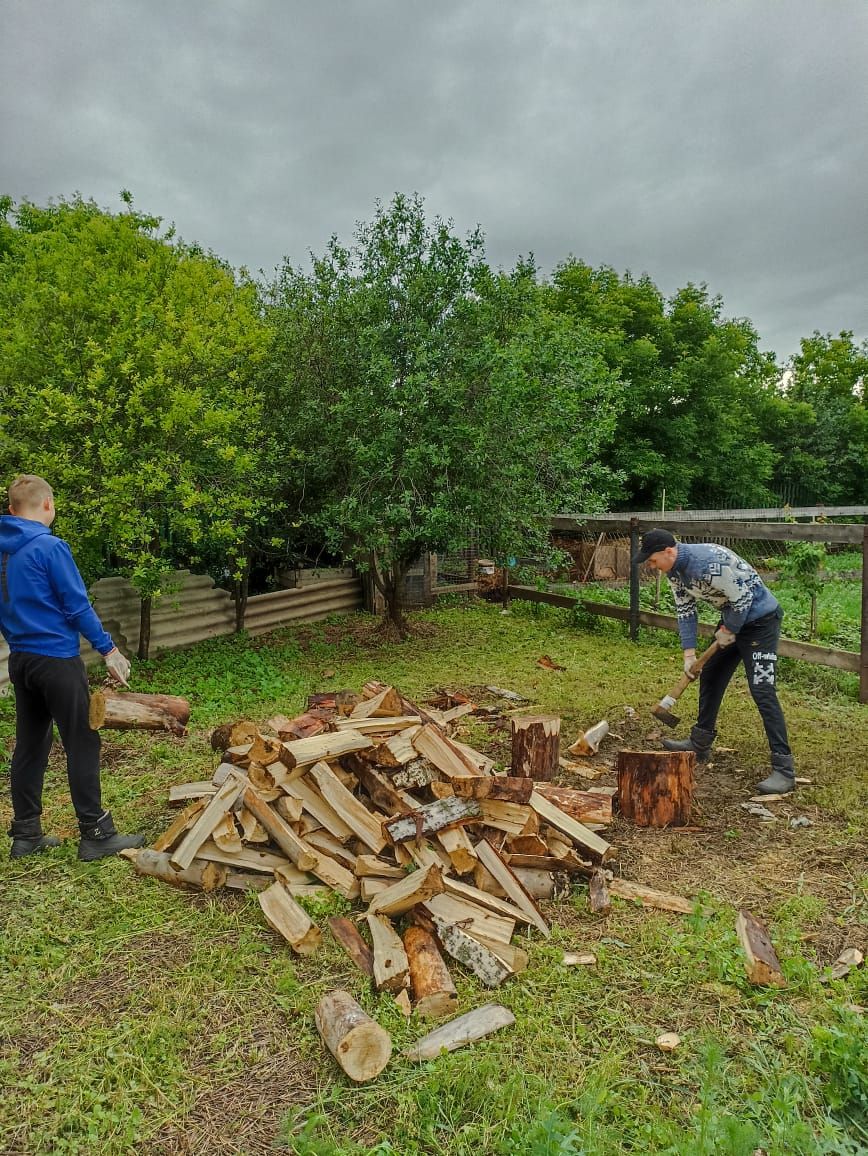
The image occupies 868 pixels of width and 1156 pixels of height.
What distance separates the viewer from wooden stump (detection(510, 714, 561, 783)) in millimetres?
4348

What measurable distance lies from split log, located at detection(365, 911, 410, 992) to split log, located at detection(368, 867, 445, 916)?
6 centimetres

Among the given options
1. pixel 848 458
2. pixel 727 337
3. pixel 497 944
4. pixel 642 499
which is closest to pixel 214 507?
pixel 497 944

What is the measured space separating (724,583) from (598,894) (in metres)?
2.10

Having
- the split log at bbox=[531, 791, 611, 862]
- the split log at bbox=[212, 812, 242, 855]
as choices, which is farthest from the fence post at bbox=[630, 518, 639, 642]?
the split log at bbox=[212, 812, 242, 855]

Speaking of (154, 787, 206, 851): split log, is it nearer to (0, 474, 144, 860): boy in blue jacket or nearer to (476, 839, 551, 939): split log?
(0, 474, 144, 860): boy in blue jacket

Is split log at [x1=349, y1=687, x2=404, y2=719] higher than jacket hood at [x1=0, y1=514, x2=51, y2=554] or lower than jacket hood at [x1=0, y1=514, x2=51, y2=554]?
lower

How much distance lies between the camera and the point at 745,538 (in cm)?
750

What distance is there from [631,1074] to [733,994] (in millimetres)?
569

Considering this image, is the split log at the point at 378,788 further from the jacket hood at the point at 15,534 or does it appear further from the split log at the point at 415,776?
the jacket hood at the point at 15,534

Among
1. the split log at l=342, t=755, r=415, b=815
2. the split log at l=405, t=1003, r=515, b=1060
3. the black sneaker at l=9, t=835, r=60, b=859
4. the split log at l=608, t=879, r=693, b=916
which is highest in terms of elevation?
the split log at l=342, t=755, r=415, b=815

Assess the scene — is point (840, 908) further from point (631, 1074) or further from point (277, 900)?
point (277, 900)

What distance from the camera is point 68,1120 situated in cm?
200

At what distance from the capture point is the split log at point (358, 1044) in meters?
2.14

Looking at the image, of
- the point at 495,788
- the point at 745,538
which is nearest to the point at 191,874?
the point at 495,788
